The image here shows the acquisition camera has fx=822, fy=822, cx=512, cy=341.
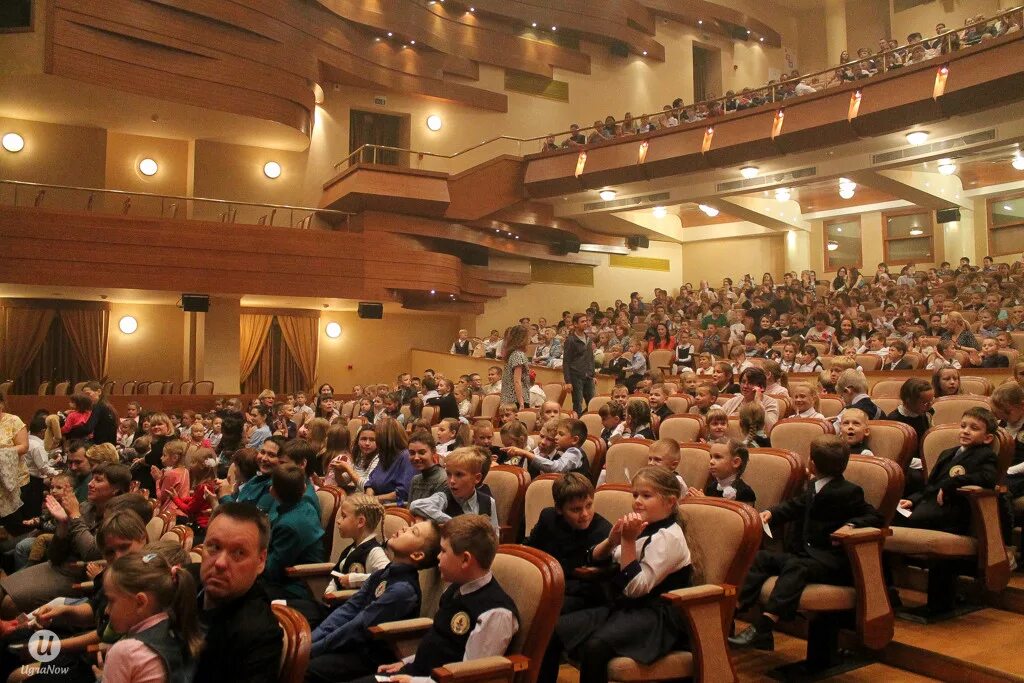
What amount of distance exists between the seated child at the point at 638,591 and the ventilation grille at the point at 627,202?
12157 millimetres

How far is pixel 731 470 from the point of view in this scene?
339 centimetres

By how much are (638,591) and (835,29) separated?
21092 mm

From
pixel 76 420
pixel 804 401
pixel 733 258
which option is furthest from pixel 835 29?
pixel 76 420

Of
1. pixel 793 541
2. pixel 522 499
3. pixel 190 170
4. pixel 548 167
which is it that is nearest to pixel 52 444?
pixel 522 499

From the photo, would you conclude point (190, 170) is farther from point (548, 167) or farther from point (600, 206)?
point (600, 206)

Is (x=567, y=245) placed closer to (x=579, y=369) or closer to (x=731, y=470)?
(x=579, y=369)

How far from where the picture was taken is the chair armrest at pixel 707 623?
2.47 m

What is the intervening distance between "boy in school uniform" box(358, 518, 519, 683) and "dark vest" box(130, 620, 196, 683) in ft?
1.88

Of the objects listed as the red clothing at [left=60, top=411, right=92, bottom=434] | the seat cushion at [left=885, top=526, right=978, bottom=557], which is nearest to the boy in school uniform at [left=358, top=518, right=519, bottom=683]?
the seat cushion at [left=885, top=526, right=978, bottom=557]

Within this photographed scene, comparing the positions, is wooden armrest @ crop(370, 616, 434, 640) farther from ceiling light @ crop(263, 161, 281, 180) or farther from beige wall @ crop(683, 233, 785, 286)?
beige wall @ crop(683, 233, 785, 286)

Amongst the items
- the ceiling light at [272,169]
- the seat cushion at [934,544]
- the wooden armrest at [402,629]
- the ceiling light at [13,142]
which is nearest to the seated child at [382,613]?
the wooden armrest at [402,629]

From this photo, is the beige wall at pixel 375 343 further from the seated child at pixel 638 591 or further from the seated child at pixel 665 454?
the seated child at pixel 638 591

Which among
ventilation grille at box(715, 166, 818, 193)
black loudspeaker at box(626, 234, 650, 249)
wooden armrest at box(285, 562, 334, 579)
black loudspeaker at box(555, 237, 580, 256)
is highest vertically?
ventilation grille at box(715, 166, 818, 193)

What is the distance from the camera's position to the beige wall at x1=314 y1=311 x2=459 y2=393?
52.1 ft
